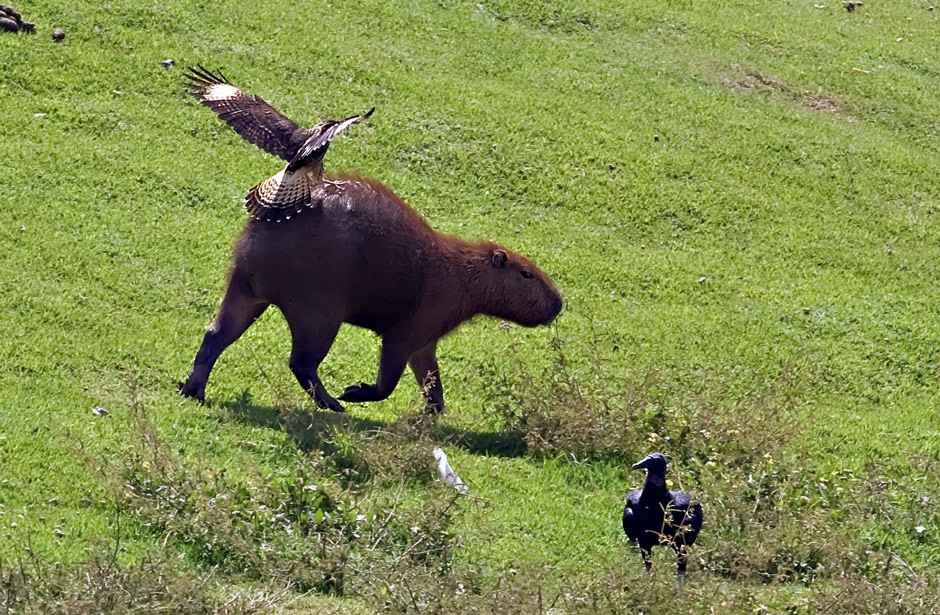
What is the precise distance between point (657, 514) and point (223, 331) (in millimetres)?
3502

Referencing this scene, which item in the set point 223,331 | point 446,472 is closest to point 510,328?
point 223,331

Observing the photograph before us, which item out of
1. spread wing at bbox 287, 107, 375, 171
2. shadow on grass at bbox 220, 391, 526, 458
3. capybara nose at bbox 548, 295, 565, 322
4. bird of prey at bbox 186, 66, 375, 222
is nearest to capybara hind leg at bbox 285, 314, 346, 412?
shadow on grass at bbox 220, 391, 526, 458

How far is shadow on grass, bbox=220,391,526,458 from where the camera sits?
8227mm

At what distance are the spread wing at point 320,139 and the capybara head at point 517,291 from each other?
6.42 ft

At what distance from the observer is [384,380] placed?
966 cm

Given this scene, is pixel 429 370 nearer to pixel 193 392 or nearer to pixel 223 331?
pixel 223 331

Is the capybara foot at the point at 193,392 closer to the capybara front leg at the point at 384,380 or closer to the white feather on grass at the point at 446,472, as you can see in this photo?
the capybara front leg at the point at 384,380

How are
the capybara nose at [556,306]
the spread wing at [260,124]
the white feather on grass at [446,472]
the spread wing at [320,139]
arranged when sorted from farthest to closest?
A: 1. the capybara nose at [556,306]
2. the spread wing at [260,124]
3. the spread wing at [320,139]
4. the white feather on grass at [446,472]

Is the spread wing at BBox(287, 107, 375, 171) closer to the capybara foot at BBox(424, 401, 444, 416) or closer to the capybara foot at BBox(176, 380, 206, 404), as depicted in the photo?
the capybara foot at BBox(176, 380, 206, 404)

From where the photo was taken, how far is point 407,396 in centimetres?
1033

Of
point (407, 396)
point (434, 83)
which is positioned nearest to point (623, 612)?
point (407, 396)

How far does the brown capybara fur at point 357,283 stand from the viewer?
9.03 meters

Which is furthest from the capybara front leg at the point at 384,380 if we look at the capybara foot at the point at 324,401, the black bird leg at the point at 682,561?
the black bird leg at the point at 682,561

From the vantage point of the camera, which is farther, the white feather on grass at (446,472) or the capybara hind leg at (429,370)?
the capybara hind leg at (429,370)
